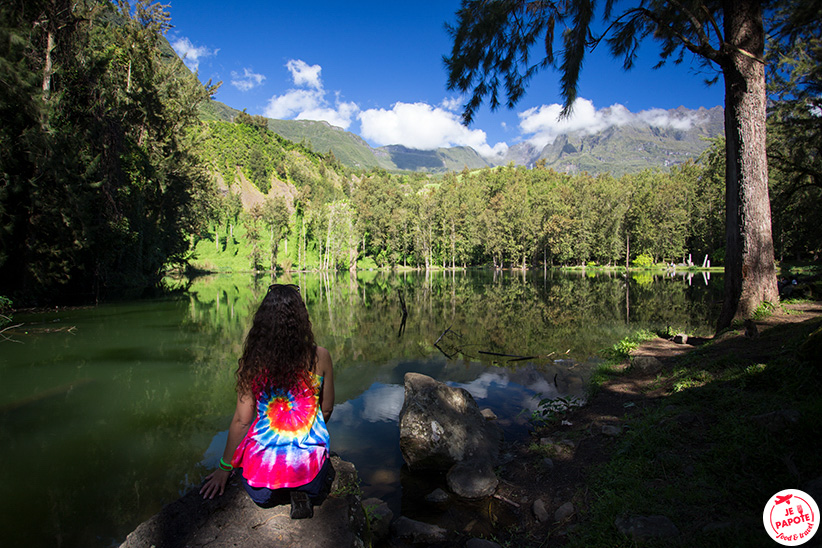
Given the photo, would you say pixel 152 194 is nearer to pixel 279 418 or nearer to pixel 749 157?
pixel 279 418

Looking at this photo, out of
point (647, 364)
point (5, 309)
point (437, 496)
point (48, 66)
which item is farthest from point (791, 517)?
point (48, 66)

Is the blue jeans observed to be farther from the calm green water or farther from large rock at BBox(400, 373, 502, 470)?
large rock at BBox(400, 373, 502, 470)

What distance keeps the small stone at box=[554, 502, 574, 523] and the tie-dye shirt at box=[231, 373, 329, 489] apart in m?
2.56

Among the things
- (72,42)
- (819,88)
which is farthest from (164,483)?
(819,88)

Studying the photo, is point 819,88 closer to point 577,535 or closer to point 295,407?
point 577,535

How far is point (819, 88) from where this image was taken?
15.8 metres

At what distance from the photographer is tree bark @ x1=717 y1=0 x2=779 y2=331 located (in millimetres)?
8352

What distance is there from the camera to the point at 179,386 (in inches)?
362

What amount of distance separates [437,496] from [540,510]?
52.2 inches

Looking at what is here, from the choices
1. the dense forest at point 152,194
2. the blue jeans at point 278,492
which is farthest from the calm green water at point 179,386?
the dense forest at point 152,194

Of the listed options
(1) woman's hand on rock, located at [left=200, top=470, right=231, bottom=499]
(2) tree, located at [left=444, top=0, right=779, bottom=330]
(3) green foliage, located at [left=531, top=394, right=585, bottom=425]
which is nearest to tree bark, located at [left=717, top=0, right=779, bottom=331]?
(2) tree, located at [left=444, top=0, right=779, bottom=330]

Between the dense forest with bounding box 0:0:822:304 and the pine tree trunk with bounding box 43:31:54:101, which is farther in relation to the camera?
the pine tree trunk with bounding box 43:31:54:101

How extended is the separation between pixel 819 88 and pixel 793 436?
2038 centimetres

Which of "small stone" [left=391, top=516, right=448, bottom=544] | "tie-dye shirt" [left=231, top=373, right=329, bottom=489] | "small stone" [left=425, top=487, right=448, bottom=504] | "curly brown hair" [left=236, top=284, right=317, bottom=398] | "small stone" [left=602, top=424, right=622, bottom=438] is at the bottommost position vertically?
"small stone" [left=425, top=487, right=448, bottom=504]
